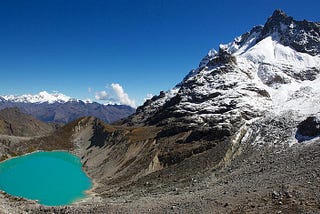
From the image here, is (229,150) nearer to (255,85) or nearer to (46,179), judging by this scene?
(255,85)

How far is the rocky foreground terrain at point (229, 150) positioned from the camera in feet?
156

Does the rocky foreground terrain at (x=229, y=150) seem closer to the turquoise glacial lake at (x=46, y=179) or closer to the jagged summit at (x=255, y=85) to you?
the jagged summit at (x=255, y=85)

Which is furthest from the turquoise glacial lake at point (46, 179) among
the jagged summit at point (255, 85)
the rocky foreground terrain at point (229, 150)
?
the jagged summit at point (255, 85)

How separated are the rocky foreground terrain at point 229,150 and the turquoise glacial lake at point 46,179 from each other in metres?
5.79

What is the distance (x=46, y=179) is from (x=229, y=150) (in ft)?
202

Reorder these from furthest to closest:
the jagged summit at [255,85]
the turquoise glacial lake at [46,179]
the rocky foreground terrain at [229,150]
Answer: the jagged summit at [255,85]
the turquoise glacial lake at [46,179]
the rocky foreground terrain at [229,150]

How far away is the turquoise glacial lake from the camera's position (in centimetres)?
8281

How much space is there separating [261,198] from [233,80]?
247 ft

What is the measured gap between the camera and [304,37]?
15800 centimetres

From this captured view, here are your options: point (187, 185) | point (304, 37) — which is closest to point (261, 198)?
point (187, 185)

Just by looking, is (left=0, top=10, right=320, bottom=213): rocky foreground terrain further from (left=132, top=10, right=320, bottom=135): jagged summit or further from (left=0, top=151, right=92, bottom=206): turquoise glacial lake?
(left=0, top=151, right=92, bottom=206): turquoise glacial lake

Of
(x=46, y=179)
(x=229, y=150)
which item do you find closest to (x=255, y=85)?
(x=229, y=150)

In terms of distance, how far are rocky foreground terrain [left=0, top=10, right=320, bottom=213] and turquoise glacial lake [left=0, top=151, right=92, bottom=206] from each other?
19.0 ft

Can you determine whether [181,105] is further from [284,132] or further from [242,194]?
[242,194]
